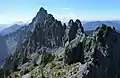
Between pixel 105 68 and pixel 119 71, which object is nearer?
pixel 105 68

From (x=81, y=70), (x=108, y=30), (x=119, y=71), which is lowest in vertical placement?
(x=119, y=71)

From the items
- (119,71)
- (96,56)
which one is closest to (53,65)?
(96,56)

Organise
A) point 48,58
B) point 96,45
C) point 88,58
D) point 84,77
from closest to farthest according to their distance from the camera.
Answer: point 84,77 → point 88,58 → point 96,45 → point 48,58

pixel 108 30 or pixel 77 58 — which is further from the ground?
pixel 108 30

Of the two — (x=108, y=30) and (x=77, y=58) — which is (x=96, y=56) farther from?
(x=108, y=30)

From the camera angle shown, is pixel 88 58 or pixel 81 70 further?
pixel 88 58

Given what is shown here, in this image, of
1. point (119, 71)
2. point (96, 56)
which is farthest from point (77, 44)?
point (119, 71)

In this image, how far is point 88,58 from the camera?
12288 centimetres

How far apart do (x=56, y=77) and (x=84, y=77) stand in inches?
603

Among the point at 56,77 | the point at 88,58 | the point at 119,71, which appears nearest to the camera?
the point at 56,77

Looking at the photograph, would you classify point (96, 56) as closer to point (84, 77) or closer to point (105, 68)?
point (105, 68)

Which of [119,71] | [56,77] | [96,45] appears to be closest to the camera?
[56,77]

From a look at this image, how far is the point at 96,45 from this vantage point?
439 feet

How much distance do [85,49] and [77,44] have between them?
4.63m
